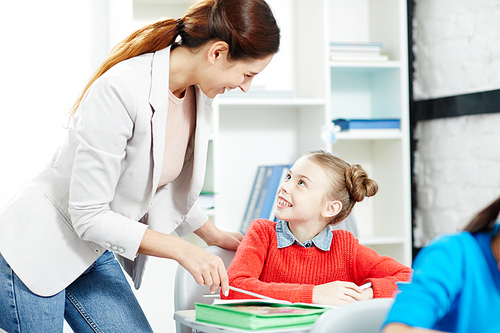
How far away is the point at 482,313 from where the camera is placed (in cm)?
73

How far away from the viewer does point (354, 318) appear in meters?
0.93

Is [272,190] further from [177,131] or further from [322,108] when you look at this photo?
[177,131]

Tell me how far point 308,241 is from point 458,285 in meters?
0.74

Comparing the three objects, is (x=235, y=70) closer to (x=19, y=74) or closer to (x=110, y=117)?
(x=110, y=117)

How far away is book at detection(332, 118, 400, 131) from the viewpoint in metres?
2.38

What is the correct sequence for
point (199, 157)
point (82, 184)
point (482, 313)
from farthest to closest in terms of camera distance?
point (199, 157) → point (82, 184) → point (482, 313)

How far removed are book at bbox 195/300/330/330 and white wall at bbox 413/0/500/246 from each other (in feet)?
4.61

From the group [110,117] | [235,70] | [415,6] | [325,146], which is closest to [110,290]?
[110,117]

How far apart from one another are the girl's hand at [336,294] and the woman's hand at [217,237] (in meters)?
0.38

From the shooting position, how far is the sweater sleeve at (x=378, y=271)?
1270mm

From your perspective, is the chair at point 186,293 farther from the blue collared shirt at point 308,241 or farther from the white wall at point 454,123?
the white wall at point 454,123

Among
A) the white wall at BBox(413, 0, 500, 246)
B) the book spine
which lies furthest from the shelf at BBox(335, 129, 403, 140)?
the book spine

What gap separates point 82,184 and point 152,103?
0.74ft

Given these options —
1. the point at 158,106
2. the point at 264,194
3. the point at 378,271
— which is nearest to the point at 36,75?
the point at 264,194
